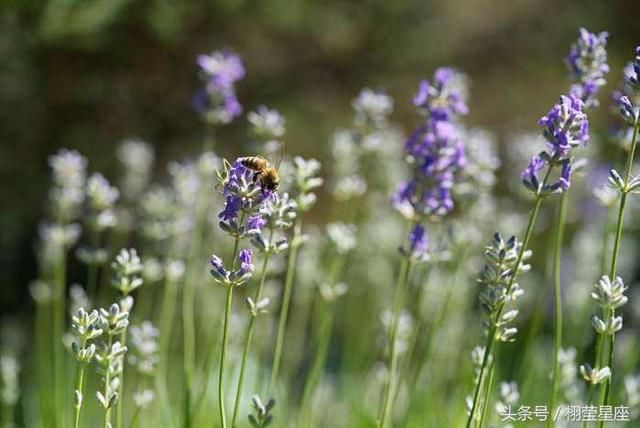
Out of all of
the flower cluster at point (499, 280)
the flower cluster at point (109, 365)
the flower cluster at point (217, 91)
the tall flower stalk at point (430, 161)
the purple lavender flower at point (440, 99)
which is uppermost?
the flower cluster at point (217, 91)

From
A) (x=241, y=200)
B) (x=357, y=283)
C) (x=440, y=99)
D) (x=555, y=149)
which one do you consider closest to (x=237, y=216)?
(x=241, y=200)

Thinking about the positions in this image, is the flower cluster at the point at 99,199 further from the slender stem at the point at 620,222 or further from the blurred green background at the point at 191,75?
the blurred green background at the point at 191,75

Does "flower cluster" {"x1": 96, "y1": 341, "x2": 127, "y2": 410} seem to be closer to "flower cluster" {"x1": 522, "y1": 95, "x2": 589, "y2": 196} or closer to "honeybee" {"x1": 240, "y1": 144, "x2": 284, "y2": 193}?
"honeybee" {"x1": 240, "y1": 144, "x2": 284, "y2": 193}

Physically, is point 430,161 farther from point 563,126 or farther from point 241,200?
point 241,200

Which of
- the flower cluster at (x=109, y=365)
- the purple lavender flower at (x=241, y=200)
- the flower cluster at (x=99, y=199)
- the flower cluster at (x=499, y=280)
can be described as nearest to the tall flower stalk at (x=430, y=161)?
the flower cluster at (x=499, y=280)

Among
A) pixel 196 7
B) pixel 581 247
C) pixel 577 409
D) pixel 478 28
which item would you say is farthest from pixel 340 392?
pixel 478 28

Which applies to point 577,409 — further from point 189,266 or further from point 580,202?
point 580,202
